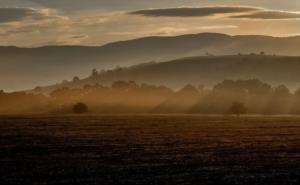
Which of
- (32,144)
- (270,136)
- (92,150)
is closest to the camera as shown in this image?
(92,150)

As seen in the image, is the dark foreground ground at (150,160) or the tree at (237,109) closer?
the dark foreground ground at (150,160)

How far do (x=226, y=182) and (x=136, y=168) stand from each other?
7.94 metres

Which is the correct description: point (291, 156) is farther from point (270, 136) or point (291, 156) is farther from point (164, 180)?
point (270, 136)

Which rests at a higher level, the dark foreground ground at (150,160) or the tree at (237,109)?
the dark foreground ground at (150,160)

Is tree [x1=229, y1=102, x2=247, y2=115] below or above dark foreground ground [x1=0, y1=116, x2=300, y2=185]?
below

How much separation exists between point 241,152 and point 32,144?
19.8 metres

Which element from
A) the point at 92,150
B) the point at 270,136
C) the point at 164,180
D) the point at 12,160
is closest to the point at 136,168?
the point at 164,180

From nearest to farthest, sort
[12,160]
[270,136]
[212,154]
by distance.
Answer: [12,160], [212,154], [270,136]

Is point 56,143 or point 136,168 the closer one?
point 136,168

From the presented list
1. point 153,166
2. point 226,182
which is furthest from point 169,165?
point 226,182

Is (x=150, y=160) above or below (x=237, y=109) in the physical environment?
above

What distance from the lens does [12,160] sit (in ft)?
161

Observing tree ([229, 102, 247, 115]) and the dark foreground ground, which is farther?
tree ([229, 102, 247, 115])

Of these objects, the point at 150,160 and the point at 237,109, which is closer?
the point at 150,160
